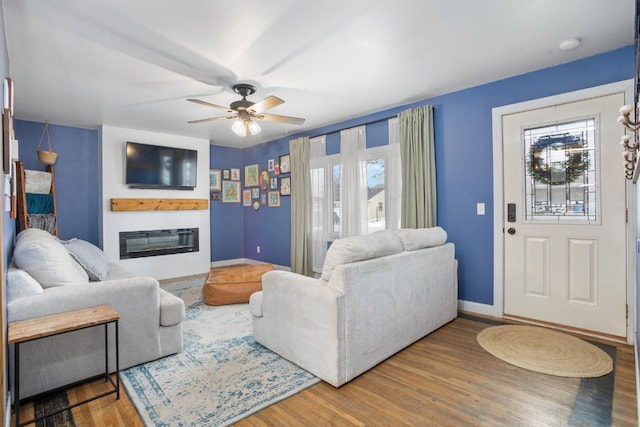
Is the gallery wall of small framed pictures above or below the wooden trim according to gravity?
above

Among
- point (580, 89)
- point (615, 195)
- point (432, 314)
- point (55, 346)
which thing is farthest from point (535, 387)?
point (55, 346)

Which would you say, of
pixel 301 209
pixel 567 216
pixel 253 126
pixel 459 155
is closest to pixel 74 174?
pixel 253 126

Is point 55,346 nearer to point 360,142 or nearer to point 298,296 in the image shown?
point 298,296

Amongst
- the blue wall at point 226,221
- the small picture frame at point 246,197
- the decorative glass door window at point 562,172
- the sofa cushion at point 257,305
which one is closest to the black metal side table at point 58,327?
the sofa cushion at point 257,305

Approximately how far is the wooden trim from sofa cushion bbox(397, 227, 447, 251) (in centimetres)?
401

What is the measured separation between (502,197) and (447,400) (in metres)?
2.15

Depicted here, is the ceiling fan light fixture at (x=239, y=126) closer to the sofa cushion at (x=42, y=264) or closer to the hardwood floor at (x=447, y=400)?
the sofa cushion at (x=42, y=264)

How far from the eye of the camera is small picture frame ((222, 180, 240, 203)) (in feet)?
21.3

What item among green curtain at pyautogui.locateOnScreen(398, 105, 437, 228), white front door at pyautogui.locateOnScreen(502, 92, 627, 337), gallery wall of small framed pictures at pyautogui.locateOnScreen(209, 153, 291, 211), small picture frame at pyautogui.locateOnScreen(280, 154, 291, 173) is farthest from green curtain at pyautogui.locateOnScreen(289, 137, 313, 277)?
white front door at pyautogui.locateOnScreen(502, 92, 627, 337)

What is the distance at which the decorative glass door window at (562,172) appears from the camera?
111 inches

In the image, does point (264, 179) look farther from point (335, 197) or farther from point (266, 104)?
point (266, 104)

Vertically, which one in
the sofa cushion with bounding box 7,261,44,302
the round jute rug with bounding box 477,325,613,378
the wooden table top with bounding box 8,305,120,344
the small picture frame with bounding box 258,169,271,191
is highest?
the small picture frame with bounding box 258,169,271,191

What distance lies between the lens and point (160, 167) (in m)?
5.21

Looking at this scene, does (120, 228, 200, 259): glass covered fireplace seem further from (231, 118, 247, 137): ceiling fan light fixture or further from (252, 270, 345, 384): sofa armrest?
(252, 270, 345, 384): sofa armrest
